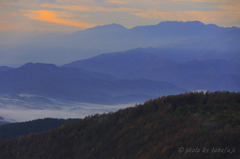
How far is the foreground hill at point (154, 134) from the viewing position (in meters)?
8.49

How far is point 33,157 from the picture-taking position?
1220 cm

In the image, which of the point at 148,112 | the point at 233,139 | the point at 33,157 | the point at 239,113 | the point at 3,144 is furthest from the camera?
the point at 3,144

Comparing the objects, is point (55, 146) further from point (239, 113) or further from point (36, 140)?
point (239, 113)

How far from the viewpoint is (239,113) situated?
11297 mm

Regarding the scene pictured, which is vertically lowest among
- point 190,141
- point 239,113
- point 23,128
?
point 23,128

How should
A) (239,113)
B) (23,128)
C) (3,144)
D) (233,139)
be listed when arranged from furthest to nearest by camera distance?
(23,128) → (3,144) → (239,113) → (233,139)

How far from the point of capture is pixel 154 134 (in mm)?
10430

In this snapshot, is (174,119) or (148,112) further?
(148,112)

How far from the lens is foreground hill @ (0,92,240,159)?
849 cm

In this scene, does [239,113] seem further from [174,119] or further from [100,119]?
[100,119]

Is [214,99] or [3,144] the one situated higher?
[214,99]

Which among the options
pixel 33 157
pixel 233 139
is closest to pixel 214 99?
pixel 233 139

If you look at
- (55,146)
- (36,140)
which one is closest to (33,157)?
(55,146)

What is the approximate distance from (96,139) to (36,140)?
463 centimetres
